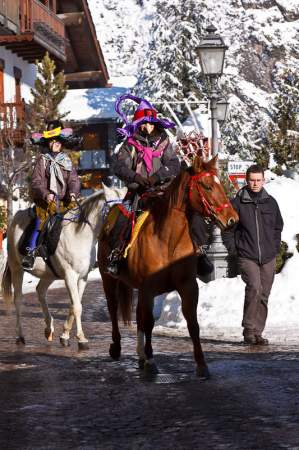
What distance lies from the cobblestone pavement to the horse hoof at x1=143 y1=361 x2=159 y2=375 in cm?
A: 12

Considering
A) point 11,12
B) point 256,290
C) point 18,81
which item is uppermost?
point 11,12

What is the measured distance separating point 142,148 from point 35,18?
97.2 ft

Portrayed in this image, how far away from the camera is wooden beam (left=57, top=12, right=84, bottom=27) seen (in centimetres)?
4594

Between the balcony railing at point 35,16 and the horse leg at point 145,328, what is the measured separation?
28.9 meters

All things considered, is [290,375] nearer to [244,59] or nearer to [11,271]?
[11,271]

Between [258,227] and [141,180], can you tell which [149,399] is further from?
[258,227]

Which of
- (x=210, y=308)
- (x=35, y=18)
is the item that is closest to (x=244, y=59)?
(x=35, y=18)

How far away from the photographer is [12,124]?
1467 inches

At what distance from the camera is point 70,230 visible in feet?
42.1

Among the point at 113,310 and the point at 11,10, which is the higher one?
the point at 11,10

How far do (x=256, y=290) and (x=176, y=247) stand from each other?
3205mm

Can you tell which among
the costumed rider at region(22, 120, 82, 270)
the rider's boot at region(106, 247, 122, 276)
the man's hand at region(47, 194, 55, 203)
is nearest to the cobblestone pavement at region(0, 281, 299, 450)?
the rider's boot at region(106, 247, 122, 276)

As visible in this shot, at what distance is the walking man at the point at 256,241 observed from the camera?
502 inches

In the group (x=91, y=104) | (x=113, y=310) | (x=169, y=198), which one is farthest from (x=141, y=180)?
(x=91, y=104)
